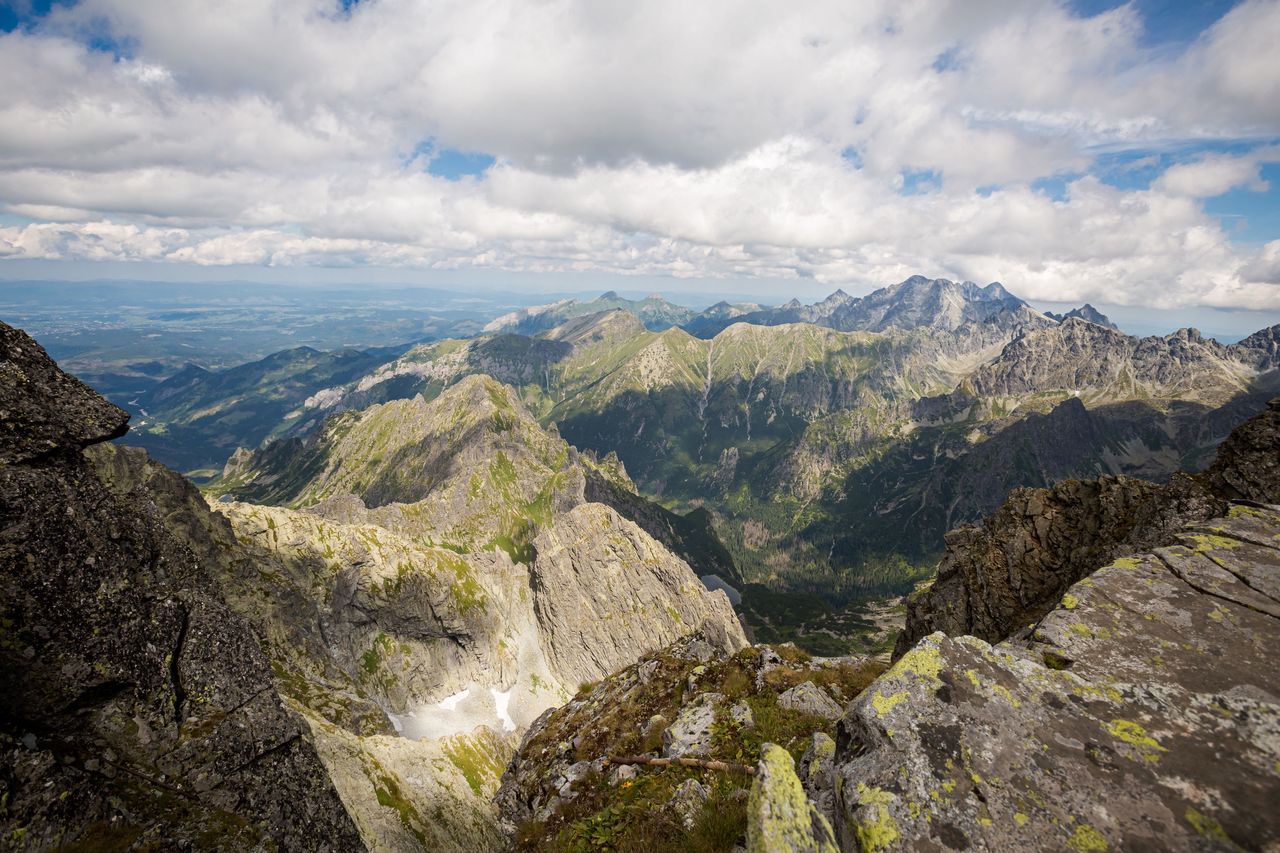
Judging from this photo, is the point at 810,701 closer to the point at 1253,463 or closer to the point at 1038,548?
the point at 1253,463

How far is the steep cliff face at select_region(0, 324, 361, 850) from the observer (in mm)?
10633

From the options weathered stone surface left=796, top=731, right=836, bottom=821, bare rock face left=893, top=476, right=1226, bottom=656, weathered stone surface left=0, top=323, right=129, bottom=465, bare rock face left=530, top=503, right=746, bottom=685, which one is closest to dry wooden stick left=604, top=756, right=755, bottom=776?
weathered stone surface left=796, top=731, right=836, bottom=821

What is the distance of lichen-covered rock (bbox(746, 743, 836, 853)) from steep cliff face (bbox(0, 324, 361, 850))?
43.8ft

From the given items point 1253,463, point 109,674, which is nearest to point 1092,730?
point 1253,463

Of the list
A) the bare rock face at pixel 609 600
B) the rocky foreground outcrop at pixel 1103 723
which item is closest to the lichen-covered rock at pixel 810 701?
the rocky foreground outcrop at pixel 1103 723

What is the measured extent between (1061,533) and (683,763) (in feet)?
96.4

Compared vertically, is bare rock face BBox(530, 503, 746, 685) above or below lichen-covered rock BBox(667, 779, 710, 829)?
below

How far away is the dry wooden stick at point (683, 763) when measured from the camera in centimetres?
1431

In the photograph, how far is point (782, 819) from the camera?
26.5ft

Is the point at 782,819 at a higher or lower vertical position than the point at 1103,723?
lower

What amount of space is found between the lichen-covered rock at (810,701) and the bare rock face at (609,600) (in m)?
132

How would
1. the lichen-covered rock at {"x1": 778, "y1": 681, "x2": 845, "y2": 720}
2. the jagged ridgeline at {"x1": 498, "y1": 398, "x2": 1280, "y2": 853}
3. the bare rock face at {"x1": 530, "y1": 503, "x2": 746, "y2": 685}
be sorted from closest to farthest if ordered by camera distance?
the jagged ridgeline at {"x1": 498, "y1": 398, "x2": 1280, "y2": 853} < the lichen-covered rock at {"x1": 778, "y1": 681, "x2": 845, "y2": 720} < the bare rock face at {"x1": 530, "y1": 503, "x2": 746, "y2": 685}

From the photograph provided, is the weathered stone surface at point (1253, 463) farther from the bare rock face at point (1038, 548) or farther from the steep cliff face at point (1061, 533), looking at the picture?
the bare rock face at point (1038, 548)

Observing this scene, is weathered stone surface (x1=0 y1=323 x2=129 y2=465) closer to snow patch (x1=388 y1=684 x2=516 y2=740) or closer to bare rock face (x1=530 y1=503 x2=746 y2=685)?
snow patch (x1=388 y1=684 x2=516 y2=740)
